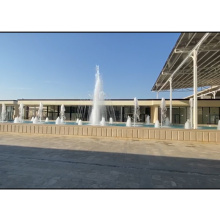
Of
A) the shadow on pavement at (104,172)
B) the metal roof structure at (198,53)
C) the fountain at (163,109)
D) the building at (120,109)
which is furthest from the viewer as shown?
the fountain at (163,109)

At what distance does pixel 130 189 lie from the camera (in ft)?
10.3

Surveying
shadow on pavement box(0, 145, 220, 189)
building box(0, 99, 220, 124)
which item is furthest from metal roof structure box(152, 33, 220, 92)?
shadow on pavement box(0, 145, 220, 189)

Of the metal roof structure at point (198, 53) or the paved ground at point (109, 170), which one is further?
the metal roof structure at point (198, 53)

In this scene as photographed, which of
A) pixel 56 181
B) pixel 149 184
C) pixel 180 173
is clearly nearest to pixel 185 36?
pixel 180 173

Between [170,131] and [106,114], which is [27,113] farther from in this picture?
[170,131]

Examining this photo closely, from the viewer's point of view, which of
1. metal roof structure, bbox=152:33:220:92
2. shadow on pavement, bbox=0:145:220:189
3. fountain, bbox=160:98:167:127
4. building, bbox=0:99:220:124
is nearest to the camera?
shadow on pavement, bbox=0:145:220:189

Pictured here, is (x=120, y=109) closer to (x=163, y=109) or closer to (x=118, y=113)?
(x=118, y=113)

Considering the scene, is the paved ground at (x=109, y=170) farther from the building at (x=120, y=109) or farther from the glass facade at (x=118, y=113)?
the glass facade at (x=118, y=113)

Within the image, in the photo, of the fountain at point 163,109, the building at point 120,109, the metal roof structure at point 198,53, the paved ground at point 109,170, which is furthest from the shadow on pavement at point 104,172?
the building at point 120,109

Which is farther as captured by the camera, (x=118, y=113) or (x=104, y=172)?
(x=118, y=113)

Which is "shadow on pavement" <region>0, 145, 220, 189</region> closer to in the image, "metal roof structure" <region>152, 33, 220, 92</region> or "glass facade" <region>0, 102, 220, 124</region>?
"metal roof structure" <region>152, 33, 220, 92</region>

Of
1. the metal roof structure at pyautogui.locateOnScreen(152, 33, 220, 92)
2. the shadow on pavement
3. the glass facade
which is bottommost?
the shadow on pavement

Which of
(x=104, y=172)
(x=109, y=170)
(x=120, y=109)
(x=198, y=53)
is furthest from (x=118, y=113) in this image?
(x=104, y=172)

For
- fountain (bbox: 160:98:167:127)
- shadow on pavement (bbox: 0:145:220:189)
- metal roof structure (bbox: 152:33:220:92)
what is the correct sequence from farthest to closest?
fountain (bbox: 160:98:167:127) < metal roof structure (bbox: 152:33:220:92) < shadow on pavement (bbox: 0:145:220:189)
